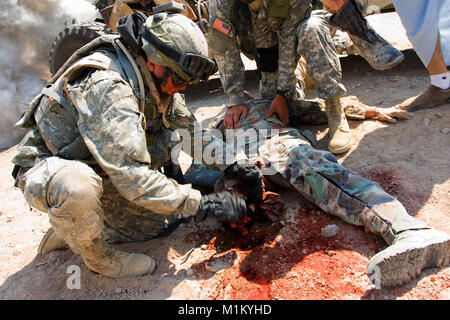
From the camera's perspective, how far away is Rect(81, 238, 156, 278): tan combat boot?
88.4 inches

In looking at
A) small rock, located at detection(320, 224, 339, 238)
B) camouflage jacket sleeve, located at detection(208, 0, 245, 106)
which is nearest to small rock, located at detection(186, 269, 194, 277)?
small rock, located at detection(320, 224, 339, 238)

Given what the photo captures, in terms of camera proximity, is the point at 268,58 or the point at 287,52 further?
the point at 268,58

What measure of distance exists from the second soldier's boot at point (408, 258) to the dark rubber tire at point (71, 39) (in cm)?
477

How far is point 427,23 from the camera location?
3311 millimetres

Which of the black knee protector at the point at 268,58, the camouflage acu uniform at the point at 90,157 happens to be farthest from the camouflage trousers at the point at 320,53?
the camouflage acu uniform at the point at 90,157

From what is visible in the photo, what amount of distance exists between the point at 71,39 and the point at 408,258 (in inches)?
199

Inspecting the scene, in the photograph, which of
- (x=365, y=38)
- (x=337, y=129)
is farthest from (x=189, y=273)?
(x=365, y=38)

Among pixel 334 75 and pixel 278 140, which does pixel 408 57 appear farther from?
pixel 278 140

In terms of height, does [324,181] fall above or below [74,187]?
below

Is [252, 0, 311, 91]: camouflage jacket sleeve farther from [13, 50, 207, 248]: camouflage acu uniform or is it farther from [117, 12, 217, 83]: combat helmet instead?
[13, 50, 207, 248]: camouflage acu uniform

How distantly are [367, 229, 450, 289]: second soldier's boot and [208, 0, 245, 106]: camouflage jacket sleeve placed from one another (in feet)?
7.07

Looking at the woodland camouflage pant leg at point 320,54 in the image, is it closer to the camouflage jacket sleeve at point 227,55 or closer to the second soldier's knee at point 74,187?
the camouflage jacket sleeve at point 227,55

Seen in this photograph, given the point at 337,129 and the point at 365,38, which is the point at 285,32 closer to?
the point at 365,38
